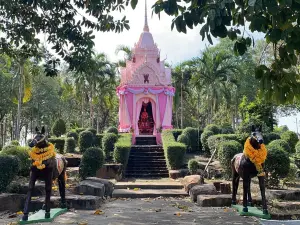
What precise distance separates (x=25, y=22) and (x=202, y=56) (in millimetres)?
22012

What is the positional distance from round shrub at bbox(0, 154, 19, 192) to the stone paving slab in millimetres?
2026

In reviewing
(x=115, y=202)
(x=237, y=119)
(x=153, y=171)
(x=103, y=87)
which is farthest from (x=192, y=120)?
(x=115, y=202)

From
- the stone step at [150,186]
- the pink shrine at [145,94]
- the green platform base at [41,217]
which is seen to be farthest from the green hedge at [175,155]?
the green platform base at [41,217]

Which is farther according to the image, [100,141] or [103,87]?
[103,87]

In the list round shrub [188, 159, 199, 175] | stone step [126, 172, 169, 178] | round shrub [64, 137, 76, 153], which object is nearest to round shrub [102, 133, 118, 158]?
round shrub [64, 137, 76, 153]

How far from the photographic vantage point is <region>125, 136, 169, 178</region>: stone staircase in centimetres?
1619

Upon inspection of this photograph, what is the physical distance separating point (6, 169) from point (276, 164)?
7.42 meters

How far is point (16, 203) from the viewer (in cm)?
815

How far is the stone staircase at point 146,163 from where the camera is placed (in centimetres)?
1619

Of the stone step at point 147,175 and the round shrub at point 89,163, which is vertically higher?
Answer: the round shrub at point 89,163

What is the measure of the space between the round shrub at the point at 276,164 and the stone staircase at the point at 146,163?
6.13 metres

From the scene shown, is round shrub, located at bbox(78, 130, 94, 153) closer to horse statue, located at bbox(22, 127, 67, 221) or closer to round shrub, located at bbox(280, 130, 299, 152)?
round shrub, located at bbox(280, 130, 299, 152)

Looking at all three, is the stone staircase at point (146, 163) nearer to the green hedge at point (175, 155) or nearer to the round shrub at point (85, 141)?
the green hedge at point (175, 155)

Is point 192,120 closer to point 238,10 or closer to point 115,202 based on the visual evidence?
point 115,202
